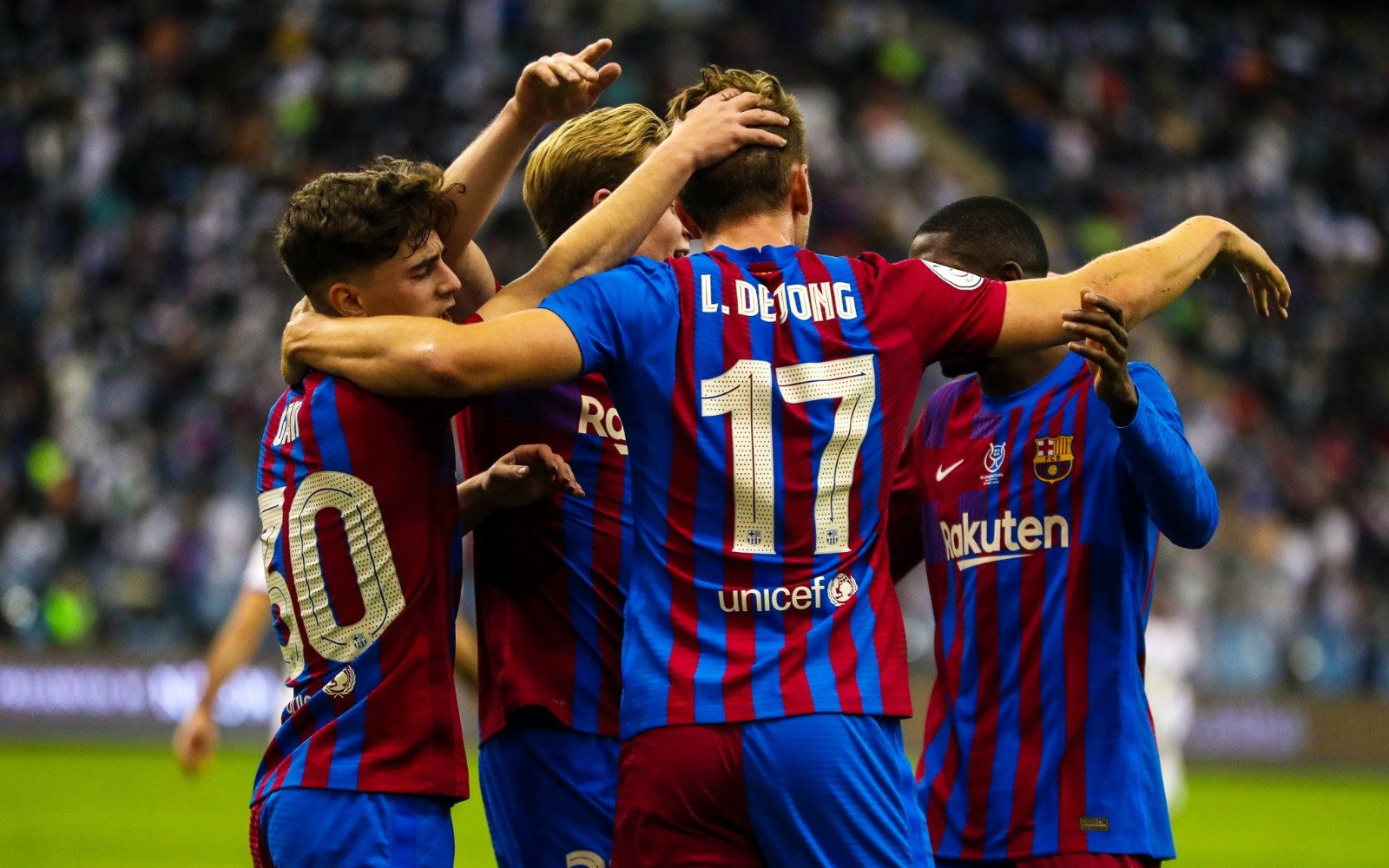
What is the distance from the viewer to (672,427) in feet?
10.9

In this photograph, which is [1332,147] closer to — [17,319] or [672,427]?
[17,319]

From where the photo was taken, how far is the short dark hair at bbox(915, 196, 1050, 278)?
409 cm

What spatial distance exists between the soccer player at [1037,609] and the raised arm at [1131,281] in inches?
13.0

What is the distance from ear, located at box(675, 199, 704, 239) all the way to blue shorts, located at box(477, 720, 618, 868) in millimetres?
1172

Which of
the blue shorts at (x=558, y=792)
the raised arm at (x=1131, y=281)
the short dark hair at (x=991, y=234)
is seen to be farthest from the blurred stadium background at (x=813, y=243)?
the raised arm at (x=1131, y=281)

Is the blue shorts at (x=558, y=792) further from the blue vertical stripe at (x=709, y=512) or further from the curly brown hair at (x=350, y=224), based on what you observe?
the curly brown hair at (x=350, y=224)

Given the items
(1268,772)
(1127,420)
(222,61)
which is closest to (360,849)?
(1127,420)

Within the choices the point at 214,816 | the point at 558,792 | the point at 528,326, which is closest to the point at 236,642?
the point at 558,792

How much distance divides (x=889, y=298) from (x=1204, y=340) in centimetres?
1649

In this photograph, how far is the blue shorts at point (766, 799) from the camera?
320 centimetres

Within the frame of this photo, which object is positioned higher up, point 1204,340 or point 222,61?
point 222,61

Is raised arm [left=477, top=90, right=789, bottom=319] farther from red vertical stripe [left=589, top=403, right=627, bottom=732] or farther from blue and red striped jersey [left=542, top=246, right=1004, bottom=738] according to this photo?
red vertical stripe [left=589, top=403, right=627, bottom=732]

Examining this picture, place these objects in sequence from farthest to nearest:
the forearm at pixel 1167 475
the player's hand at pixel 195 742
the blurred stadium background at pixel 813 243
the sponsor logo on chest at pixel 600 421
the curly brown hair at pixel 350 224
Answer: the blurred stadium background at pixel 813 243 → the player's hand at pixel 195 742 → the sponsor logo on chest at pixel 600 421 → the forearm at pixel 1167 475 → the curly brown hair at pixel 350 224

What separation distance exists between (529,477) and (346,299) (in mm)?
549
